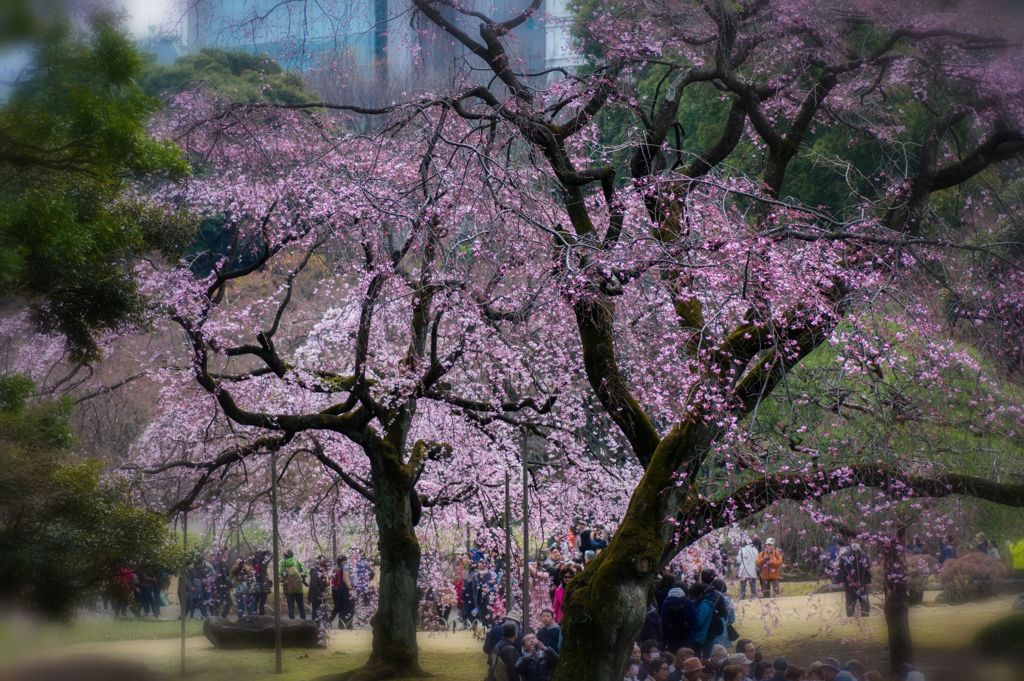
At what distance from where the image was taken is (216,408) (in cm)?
1036

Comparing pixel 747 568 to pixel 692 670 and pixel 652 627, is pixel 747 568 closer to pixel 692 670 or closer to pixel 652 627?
pixel 652 627

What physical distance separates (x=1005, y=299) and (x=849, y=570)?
9.09 ft

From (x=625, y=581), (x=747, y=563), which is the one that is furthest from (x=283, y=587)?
(x=625, y=581)

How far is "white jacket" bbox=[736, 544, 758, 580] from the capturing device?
1246 cm

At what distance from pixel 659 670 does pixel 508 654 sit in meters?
1.32

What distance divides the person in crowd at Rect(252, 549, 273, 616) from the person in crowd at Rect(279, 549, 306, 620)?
0.84 ft

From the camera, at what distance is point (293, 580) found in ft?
48.3

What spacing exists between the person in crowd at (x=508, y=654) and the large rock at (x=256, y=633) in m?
6.15

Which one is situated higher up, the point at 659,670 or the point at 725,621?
the point at 725,621

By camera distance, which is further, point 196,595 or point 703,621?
point 196,595

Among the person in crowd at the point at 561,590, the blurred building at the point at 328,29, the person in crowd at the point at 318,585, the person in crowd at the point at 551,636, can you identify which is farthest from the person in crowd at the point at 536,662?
the person in crowd at the point at 318,585

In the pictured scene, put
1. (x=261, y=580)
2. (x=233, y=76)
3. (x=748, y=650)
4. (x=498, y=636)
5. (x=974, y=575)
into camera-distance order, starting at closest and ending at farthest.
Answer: (x=748, y=650) → (x=498, y=636) → (x=974, y=575) → (x=261, y=580) → (x=233, y=76)

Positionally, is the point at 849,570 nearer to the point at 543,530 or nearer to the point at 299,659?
the point at 543,530

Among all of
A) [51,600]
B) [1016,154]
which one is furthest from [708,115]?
[51,600]
